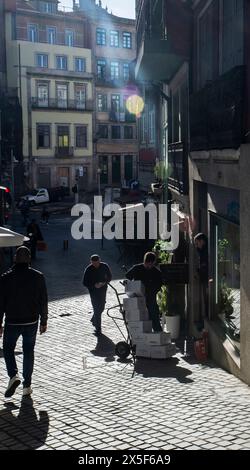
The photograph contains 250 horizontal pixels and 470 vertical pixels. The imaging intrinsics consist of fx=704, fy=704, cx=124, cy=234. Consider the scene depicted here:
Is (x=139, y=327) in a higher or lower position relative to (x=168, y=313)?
higher

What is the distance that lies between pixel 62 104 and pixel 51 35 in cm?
638

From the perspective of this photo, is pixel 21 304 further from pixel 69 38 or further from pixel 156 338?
pixel 69 38

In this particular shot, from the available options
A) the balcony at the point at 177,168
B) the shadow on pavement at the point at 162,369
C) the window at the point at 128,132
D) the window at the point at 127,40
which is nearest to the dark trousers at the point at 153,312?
the shadow on pavement at the point at 162,369

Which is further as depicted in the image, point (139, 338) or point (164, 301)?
point (164, 301)

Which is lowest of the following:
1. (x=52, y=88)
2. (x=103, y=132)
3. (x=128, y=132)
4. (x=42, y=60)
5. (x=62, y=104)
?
(x=103, y=132)

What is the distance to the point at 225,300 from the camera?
1035 cm

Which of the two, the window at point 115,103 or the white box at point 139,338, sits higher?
the window at point 115,103

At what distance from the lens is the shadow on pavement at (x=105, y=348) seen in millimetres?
10859

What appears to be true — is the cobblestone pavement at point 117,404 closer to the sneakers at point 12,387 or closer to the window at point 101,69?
the sneakers at point 12,387

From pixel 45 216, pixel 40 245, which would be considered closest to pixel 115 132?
pixel 45 216

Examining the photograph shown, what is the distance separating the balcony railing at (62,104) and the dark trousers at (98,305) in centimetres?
5046

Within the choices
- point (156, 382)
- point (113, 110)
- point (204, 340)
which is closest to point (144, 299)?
point (204, 340)

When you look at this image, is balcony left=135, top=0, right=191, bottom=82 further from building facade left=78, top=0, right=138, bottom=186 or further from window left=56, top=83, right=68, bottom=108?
building facade left=78, top=0, right=138, bottom=186
